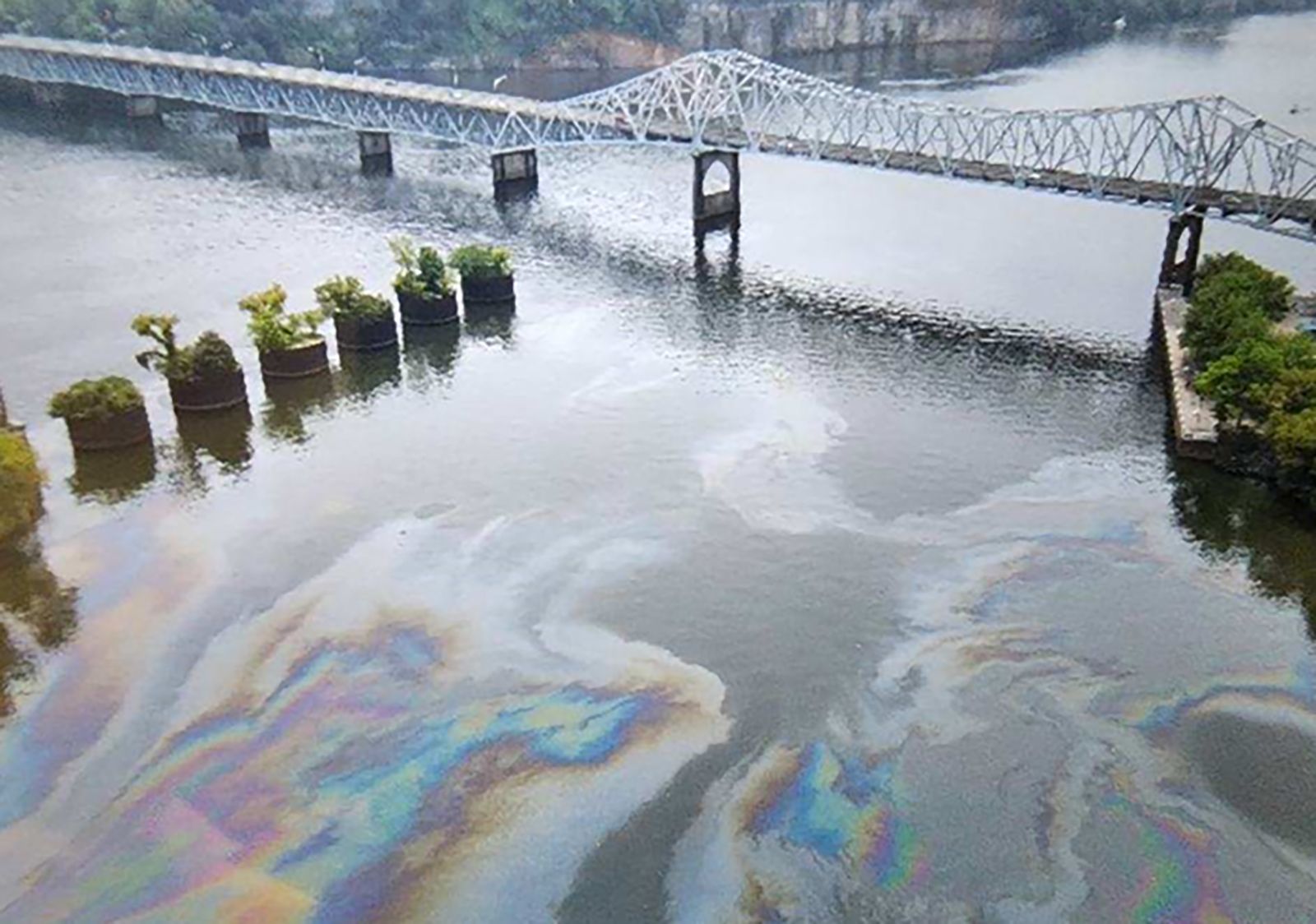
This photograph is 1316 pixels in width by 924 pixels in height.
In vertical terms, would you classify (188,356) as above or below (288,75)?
below

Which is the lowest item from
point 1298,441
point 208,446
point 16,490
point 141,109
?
point 208,446

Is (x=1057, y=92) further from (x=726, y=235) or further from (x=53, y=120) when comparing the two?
(x=53, y=120)

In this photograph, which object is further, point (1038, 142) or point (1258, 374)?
point (1038, 142)

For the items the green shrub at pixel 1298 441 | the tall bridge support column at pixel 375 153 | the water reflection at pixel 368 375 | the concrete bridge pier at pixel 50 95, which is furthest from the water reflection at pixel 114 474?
the concrete bridge pier at pixel 50 95

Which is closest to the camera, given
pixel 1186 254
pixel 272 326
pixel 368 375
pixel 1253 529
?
pixel 1253 529

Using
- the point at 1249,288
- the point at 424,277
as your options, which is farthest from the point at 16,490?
the point at 1249,288

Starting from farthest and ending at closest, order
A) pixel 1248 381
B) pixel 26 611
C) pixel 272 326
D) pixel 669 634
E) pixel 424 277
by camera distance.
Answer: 1. pixel 424 277
2. pixel 272 326
3. pixel 1248 381
4. pixel 26 611
5. pixel 669 634

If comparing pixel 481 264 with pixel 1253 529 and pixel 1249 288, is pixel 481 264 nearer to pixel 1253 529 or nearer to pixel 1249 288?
pixel 1249 288

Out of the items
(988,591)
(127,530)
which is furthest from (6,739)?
(988,591)

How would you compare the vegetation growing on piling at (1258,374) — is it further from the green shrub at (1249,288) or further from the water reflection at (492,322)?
the water reflection at (492,322)
